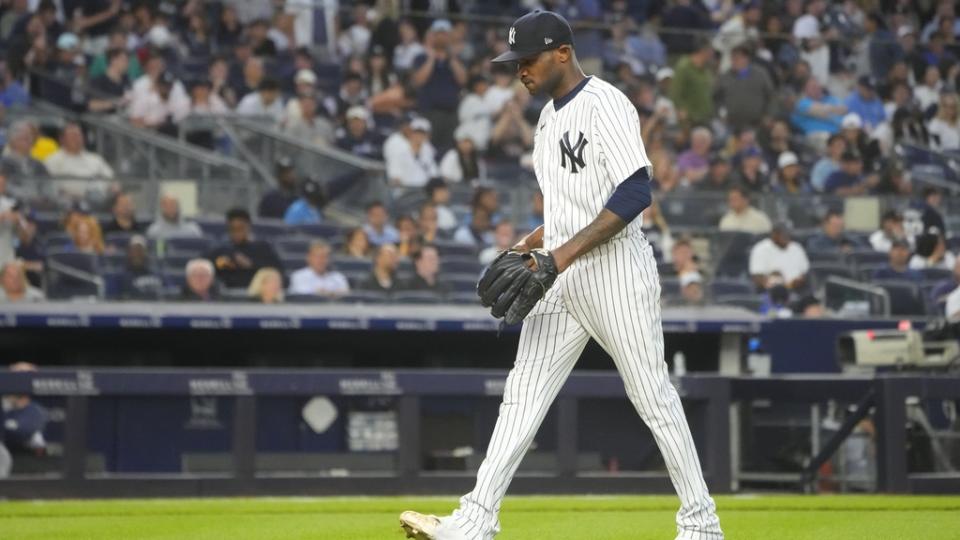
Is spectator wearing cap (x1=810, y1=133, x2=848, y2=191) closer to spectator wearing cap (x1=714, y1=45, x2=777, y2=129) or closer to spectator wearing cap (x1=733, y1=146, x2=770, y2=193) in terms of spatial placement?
spectator wearing cap (x1=714, y1=45, x2=777, y2=129)

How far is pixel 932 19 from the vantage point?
67.4ft

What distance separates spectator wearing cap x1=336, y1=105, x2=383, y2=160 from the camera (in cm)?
1505

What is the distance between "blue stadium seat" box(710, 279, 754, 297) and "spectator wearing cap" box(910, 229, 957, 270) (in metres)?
1.96

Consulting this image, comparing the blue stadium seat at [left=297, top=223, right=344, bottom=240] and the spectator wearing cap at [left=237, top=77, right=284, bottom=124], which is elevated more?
the spectator wearing cap at [left=237, top=77, right=284, bottom=124]

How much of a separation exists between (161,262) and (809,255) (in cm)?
561

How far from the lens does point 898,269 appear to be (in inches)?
542

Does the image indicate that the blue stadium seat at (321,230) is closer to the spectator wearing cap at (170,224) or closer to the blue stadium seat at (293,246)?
the blue stadium seat at (293,246)

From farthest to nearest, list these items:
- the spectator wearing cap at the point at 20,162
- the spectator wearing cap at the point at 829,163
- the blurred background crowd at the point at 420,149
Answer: the spectator wearing cap at the point at 829,163 < the spectator wearing cap at the point at 20,162 < the blurred background crowd at the point at 420,149

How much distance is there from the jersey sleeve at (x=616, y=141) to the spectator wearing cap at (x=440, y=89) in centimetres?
1059

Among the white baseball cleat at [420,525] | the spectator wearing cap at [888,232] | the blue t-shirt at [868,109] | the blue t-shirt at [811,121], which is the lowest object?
the white baseball cleat at [420,525]

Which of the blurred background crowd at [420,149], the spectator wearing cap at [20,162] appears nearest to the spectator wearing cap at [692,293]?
the blurred background crowd at [420,149]

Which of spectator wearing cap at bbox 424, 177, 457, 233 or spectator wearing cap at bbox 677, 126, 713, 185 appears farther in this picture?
spectator wearing cap at bbox 677, 126, 713, 185

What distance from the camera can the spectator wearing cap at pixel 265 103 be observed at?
49.3ft

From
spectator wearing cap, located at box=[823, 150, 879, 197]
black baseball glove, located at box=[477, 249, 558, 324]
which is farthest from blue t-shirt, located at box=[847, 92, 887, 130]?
black baseball glove, located at box=[477, 249, 558, 324]
